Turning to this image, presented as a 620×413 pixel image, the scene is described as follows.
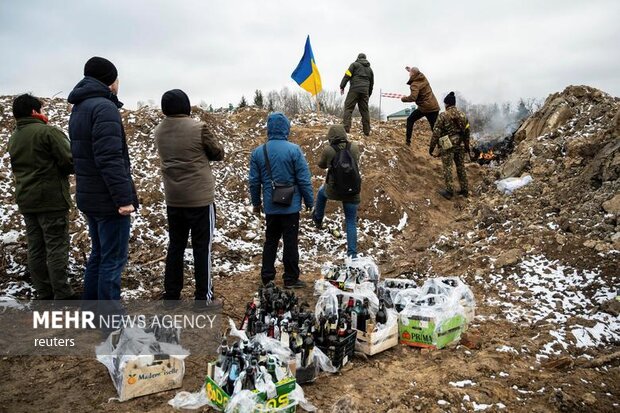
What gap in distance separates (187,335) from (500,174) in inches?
301

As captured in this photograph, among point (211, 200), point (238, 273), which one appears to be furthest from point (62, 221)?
point (238, 273)

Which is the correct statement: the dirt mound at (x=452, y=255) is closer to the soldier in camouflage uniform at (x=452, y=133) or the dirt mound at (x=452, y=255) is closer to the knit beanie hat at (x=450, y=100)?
the soldier in camouflage uniform at (x=452, y=133)

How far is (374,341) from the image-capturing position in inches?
152

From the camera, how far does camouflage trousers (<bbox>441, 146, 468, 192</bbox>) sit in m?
→ 8.77

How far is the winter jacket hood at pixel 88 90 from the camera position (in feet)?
12.3

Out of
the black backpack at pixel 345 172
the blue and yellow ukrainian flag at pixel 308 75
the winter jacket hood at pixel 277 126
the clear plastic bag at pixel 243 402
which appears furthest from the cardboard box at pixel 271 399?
the blue and yellow ukrainian flag at pixel 308 75

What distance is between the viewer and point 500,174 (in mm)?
9414

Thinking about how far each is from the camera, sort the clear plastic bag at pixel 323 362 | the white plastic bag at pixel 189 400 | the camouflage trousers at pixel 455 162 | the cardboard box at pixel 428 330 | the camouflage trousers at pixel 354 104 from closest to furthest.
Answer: the white plastic bag at pixel 189 400 < the clear plastic bag at pixel 323 362 < the cardboard box at pixel 428 330 < the camouflage trousers at pixel 455 162 < the camouflage trousers at pixel 354 104

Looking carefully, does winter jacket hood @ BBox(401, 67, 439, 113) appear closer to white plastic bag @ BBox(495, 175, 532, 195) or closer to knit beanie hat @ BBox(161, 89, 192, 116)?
white plastic bag @ BBox(495, 175, 532, 195)

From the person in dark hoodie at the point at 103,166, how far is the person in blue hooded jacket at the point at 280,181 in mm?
1684

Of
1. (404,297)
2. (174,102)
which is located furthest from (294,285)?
(174,102)

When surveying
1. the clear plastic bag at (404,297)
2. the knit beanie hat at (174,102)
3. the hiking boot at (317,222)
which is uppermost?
the knit beanie hat at (174,102)

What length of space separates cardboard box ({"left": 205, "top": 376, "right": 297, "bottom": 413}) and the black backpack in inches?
128

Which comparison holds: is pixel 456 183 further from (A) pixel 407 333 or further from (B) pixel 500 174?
(A) pixel 407 333
